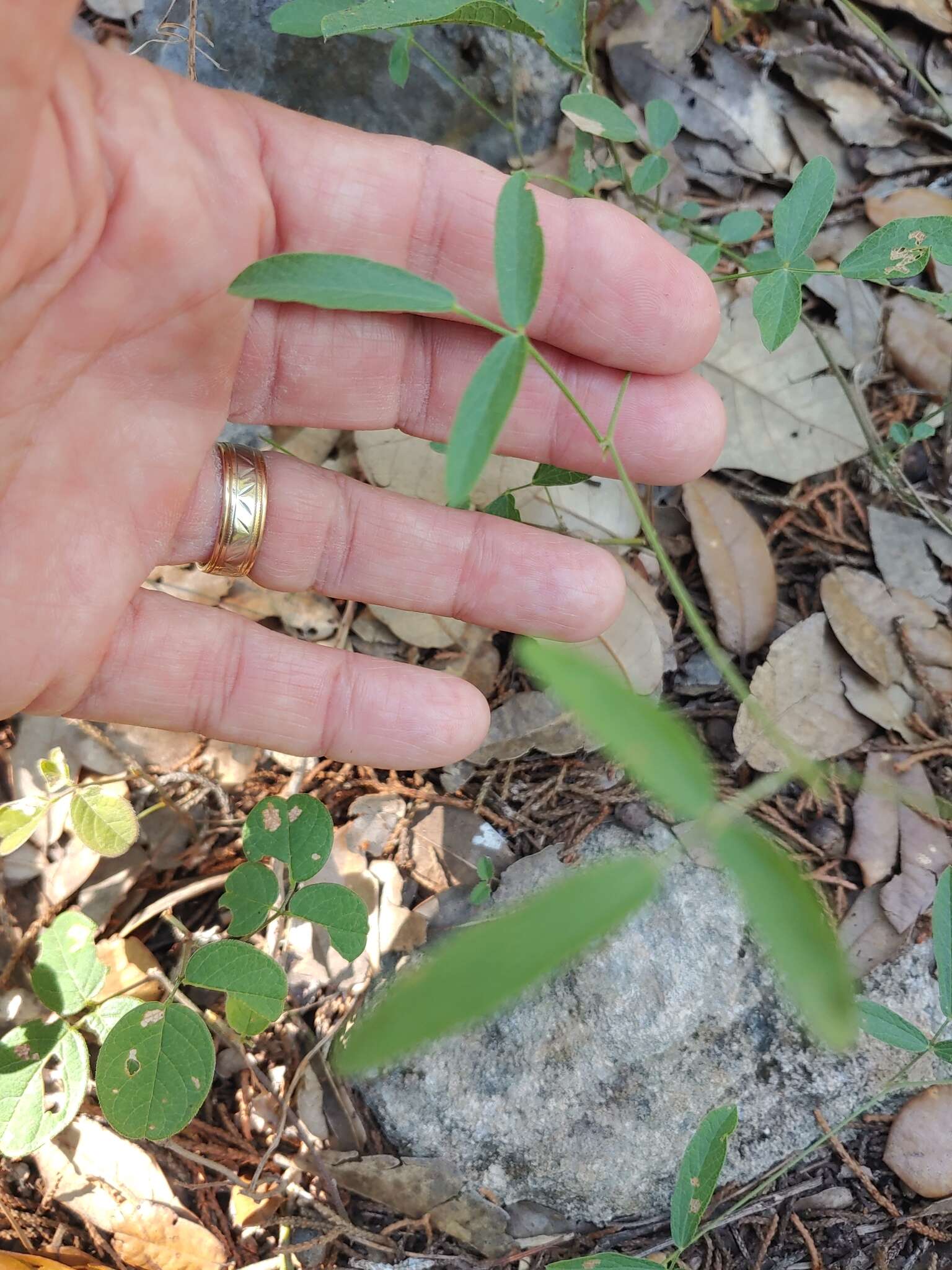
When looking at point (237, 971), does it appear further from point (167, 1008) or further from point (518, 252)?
point (518, 252)

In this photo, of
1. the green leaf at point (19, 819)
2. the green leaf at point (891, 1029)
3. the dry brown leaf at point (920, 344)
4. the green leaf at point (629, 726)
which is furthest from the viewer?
the dry brown leaf at point (920, 344)

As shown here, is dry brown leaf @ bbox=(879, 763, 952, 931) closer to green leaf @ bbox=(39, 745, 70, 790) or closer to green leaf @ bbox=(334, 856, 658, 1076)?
green leaf @ bbox=(334, 856, 658, 1076)

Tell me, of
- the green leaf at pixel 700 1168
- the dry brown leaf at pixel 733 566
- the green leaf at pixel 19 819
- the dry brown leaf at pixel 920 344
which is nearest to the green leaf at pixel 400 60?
the dry brown leaf at pixel 733 566

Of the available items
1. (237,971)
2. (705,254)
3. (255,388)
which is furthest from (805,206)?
(237,971)

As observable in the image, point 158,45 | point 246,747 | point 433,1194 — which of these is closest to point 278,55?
point 158,45

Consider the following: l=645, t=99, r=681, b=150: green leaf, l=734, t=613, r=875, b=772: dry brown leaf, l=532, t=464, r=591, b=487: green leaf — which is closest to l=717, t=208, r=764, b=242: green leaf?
l=645, t=99, r=681, b=150: green leaf

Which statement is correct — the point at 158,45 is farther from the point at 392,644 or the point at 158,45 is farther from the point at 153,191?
the point at 392,644

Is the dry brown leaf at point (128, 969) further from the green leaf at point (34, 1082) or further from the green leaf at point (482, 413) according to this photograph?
the green leaf at point (482, 413)
